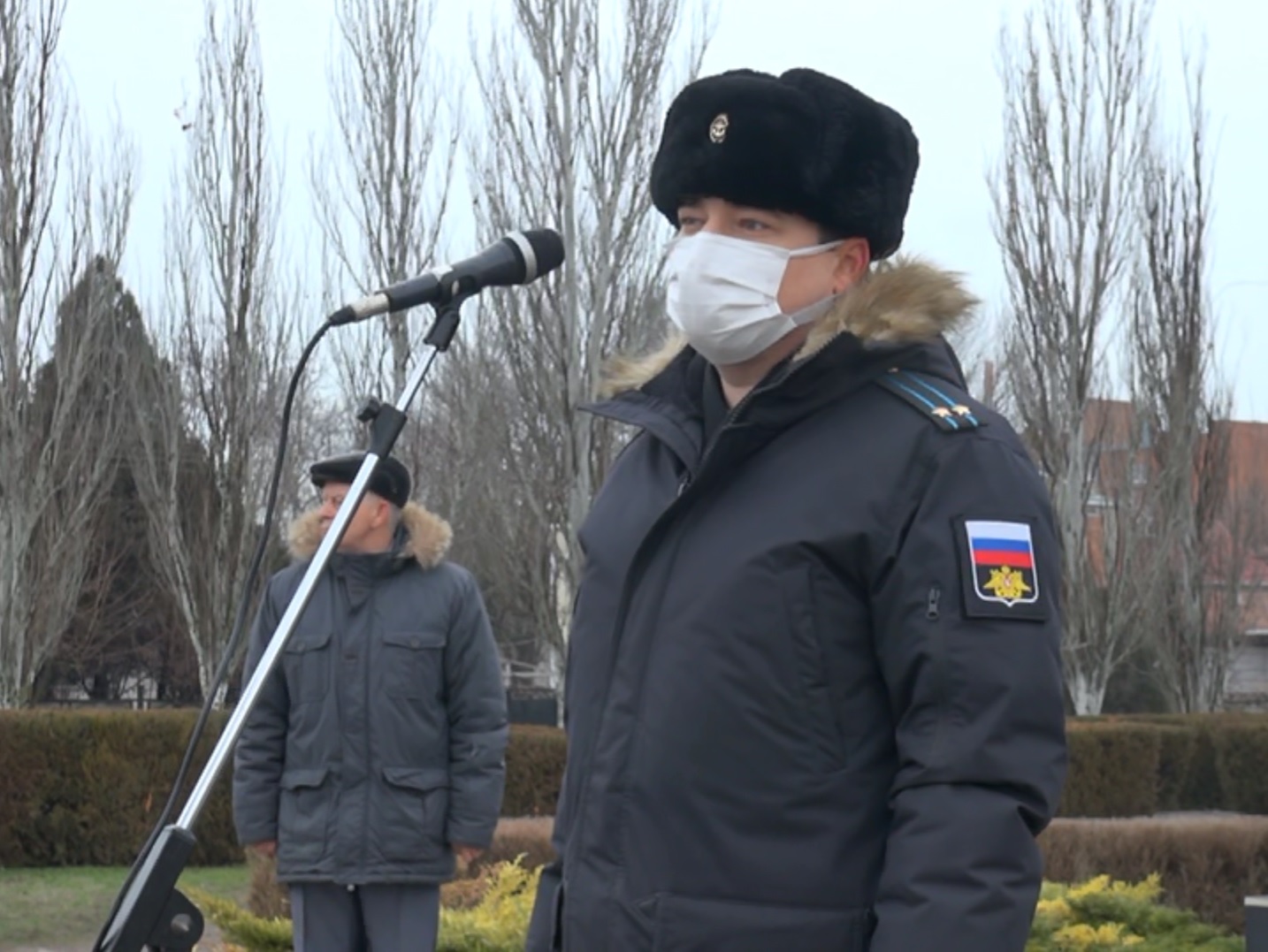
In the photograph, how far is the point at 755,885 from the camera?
2426 mm

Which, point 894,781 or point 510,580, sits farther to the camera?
point 510,580

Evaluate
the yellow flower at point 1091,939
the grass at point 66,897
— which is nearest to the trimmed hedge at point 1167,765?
the grass at point 66,897

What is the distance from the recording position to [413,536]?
6.10 m

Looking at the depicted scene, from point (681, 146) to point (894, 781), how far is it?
3.01 ft

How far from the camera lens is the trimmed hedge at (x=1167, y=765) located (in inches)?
722

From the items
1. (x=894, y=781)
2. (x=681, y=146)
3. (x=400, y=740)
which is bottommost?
(x=400, y=740)

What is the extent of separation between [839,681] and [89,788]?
12287mm

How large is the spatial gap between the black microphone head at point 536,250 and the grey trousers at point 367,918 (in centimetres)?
280

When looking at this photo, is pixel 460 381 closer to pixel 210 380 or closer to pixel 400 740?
pixel 210 380

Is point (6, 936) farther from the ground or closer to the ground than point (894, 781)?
closer to the ground

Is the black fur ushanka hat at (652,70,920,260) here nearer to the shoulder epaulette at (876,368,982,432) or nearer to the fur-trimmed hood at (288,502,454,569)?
the shoulder epaulette at (876,368,982,432)

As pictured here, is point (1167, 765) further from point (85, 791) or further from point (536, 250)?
point (536, 250)

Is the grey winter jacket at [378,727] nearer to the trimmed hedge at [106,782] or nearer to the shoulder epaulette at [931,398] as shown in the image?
the shoulder epaulette at [931,398]

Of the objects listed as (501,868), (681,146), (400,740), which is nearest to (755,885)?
(681,146)
